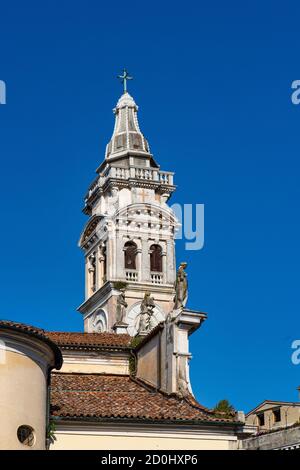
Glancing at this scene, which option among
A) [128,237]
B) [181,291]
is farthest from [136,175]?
[181,291]

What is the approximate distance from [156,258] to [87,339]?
A: 35.2m

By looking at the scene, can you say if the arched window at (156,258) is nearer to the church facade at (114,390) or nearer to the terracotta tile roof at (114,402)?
the church facade at (114,390)

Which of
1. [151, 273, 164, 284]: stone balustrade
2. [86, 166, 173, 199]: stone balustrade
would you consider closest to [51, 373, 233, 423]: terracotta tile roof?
[151, 273, 164, 284]: stone balustrade

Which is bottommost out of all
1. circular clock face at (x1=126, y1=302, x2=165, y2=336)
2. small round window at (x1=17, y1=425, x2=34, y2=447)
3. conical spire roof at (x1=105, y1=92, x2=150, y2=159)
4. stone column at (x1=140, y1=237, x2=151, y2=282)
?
small round window at (x1=17, y1=425, x2=34, y2=447)

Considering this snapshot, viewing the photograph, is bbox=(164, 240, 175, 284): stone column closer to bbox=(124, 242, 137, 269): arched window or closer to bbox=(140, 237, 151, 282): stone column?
bbox=(140, 237, 151, 282): stone column

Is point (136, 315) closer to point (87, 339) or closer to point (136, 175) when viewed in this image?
point (136, 175)

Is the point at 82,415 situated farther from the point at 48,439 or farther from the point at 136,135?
the point at 136,135

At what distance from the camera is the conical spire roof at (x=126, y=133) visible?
73750mm

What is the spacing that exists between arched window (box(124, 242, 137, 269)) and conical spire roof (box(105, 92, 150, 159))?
6638 mm

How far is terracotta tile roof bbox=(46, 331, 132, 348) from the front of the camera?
34312mm

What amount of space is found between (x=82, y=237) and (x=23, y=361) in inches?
1994

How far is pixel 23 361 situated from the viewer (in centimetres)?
2489
